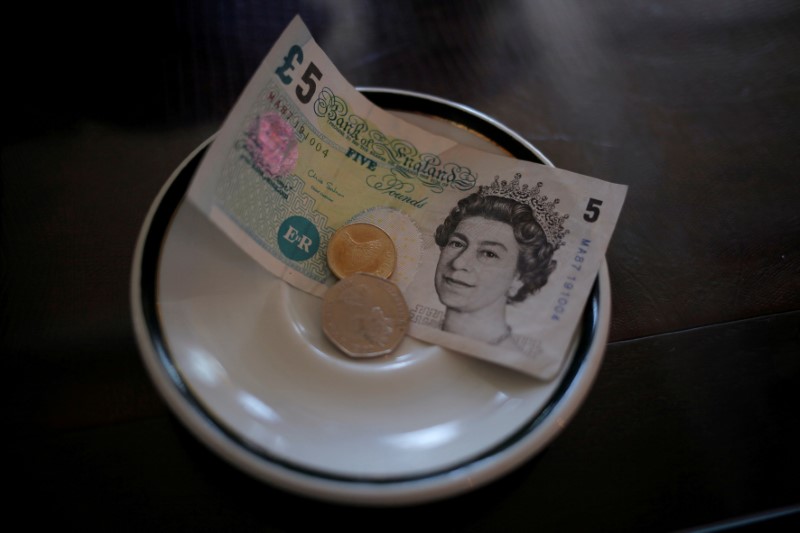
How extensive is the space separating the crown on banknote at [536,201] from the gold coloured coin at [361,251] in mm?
118

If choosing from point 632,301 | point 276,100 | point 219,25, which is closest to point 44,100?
point 219,25

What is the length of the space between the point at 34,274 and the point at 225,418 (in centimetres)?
30

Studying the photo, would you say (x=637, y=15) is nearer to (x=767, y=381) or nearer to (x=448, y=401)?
(x=767, y=381)

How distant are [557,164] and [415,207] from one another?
0.20m

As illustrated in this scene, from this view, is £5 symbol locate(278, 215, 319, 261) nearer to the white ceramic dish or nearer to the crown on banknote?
the white ceramic dish

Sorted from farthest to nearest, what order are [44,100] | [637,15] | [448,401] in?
1. [637,15]
2. [44,100]
3. [448,401]

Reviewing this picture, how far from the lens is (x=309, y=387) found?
48 centimetres

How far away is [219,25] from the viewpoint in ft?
2.57

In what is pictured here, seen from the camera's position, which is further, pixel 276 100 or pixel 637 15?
pixel 637 15

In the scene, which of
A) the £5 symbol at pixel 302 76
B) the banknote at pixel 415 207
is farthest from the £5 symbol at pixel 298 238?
the £5 symbol at pixel 302 76

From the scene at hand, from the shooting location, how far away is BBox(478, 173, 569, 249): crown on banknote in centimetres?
57

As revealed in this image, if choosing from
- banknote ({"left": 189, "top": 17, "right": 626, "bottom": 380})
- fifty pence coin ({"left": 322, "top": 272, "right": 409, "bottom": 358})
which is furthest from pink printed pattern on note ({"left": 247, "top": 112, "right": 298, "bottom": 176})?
fifty pence coin ({"left": 322, "top": 272, "right": 409, "bottom": 358})

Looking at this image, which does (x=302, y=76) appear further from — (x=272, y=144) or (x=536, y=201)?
(x=536, y=201)

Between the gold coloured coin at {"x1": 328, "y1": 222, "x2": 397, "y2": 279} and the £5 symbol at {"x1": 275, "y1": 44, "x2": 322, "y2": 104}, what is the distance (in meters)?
0.14
